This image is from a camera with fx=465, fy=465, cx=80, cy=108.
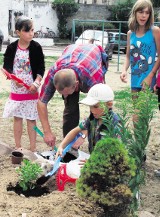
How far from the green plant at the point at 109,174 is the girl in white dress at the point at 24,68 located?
7.69 feet

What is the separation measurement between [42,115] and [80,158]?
64 centimetres

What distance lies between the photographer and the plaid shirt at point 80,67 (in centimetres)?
412

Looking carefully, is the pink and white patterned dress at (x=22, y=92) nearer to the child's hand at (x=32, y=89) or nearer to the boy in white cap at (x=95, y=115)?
the child's hand at (x=32, y=89)

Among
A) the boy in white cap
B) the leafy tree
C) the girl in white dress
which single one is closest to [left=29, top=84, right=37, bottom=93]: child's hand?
the girl in white dress

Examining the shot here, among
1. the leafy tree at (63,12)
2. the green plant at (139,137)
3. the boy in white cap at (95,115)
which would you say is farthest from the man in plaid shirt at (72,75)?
the leafy tree at (63,12)

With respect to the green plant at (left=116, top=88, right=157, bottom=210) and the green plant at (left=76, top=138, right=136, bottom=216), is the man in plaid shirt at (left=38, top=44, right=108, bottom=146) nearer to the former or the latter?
the green plant at (left=116, top=88, right=157, bottom=210)

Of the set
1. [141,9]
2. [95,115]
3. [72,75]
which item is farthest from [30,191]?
[141,9]

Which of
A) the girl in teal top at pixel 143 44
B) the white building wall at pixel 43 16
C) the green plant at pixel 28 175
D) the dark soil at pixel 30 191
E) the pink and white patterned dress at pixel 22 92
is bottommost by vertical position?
the white building wall at pixel 43 16

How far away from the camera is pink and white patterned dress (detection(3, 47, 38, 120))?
15.6ft

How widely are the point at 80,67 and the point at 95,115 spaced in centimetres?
64

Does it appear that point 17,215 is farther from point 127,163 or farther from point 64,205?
point 127,163

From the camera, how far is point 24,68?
480cm

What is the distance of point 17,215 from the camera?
2.78 meters

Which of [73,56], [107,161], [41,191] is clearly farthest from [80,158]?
[107,161]
